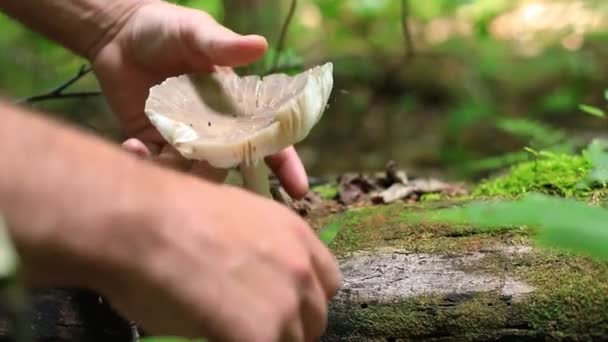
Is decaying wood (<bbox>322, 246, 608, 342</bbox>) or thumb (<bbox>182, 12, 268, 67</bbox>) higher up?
thumb (<bbox>182, 12, 268, 67</bbox>)

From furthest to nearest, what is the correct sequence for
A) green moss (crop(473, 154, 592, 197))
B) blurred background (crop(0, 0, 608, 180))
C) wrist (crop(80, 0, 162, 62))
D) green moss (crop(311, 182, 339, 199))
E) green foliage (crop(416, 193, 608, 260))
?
blurred background (crop(0, 0, 608, 180)) < green moss (crop(311, 182, 339, 199)) < wrist (crop(80, 0, 162, 62)) < green moss (crop(473, 154, 592, 197)) < green foliage (crop(416, 193, 608, 260))

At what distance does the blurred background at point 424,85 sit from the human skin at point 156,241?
4145 millimetres

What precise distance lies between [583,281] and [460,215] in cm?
65

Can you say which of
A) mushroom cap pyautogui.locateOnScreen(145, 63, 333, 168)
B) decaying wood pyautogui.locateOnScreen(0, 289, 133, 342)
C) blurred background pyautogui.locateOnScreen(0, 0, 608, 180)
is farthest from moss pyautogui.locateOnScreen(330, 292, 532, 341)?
blurred background pyautogui.locateOnScreen(0, 0, 608, 180)

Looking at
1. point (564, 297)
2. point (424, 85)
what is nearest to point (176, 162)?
point (564, 297)

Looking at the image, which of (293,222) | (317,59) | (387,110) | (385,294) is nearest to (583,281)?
(385,294)

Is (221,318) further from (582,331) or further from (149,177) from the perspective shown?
(582,331)

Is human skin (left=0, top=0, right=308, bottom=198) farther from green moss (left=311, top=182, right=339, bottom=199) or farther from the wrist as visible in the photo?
green moss (left=311, top=182, right=339, bottom=199)

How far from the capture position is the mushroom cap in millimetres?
1700

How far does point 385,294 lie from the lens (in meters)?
1.74

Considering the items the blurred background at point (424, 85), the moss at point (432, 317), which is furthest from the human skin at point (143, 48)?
the blurred background at point (424, 85)

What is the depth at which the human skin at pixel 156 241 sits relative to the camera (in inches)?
39.6

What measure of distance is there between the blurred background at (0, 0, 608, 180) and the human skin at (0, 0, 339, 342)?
414cm

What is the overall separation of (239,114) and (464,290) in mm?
868
